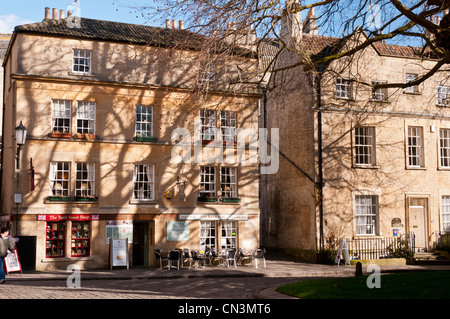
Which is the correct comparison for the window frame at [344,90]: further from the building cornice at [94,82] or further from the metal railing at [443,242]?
the metal railing at [443,242]

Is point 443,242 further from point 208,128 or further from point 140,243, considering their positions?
point 140,243

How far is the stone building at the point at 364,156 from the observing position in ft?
89.5

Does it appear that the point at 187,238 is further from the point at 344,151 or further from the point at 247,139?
the point at 344,151

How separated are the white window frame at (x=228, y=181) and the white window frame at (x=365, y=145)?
257 inches

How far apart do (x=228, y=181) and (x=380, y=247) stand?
834cm

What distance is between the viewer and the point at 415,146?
28.9 m

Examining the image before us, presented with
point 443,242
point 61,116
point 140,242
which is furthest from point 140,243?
point 443,242

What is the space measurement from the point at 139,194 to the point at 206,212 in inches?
129

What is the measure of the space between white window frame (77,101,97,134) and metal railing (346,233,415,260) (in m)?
13.7

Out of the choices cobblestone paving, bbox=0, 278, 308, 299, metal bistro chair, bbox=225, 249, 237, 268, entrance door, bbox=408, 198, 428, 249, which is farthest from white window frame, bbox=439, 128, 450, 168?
cobblestone paving, bbox=0, 278, 308, 299

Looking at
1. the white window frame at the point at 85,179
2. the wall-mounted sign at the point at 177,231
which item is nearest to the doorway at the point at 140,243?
the wall-mounted sign at the point at 177,231

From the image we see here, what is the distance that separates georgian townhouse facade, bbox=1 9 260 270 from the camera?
76.9 feet
